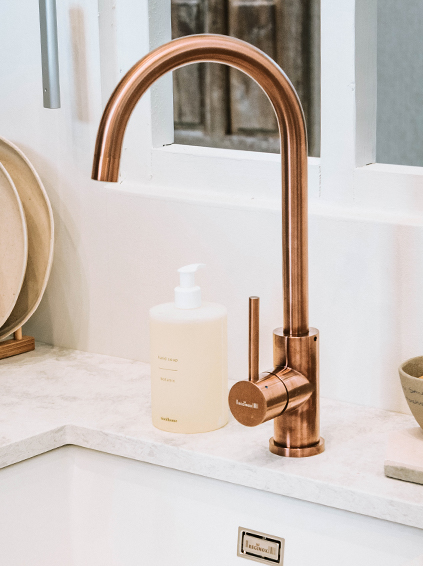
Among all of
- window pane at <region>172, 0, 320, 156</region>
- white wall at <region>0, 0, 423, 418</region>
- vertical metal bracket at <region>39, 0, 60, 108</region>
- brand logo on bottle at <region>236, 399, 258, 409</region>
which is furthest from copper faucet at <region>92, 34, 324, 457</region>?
window pane at <region>172, 0, 320, 156</region>

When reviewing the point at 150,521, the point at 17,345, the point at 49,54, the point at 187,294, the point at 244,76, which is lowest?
the point at 150,521

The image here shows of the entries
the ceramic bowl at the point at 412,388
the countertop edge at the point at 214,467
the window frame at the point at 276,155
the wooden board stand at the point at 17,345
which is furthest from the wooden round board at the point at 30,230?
the ceramic bowl at the point at 412,388

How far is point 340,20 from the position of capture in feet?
2.89

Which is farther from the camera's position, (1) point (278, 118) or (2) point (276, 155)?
(2) point (276, 155)

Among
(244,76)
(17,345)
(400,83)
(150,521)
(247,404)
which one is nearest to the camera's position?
(247,404)

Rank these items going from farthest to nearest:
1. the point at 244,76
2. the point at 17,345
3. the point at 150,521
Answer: the point at 244,76
the point at 17,345
the point at 150,521

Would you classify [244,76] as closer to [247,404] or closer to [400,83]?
[400,83]

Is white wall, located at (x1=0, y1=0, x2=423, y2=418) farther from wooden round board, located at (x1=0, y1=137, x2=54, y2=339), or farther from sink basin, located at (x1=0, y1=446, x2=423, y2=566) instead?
sink basin, located at (x1=0, y1=446, x2=423, y2=566)

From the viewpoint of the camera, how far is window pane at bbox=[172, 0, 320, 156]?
2.92 meters

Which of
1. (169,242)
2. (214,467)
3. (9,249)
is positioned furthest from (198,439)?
(9,249)

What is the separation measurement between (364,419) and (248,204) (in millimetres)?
284

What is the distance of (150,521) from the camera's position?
0.85 metres

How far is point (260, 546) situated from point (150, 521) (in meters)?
0.13

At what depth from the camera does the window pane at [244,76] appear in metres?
2.92
